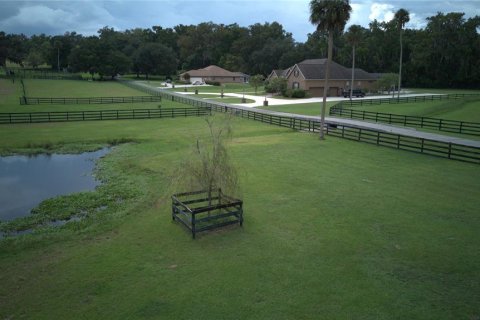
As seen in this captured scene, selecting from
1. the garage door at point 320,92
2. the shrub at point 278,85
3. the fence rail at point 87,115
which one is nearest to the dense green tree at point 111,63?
the shrub at point 278,85

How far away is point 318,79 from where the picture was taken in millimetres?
65000

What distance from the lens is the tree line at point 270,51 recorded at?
3223 inches

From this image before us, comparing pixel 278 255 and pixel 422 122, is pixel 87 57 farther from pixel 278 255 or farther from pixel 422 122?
pixel 278 255

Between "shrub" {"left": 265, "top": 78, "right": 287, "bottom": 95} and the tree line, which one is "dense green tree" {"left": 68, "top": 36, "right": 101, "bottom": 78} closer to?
the tree line

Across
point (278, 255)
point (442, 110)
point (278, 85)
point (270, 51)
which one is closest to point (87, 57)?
point (270, 51)

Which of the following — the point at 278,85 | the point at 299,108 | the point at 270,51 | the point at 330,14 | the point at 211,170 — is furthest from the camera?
the point at 270,51

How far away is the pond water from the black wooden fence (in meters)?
25.4

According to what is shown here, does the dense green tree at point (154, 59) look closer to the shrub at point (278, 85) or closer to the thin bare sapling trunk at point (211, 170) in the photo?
the shrub at point (278, 85)

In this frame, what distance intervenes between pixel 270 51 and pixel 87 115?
260 ft

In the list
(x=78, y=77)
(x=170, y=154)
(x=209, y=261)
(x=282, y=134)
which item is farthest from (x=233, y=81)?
(x=209, y=261)

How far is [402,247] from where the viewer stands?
1051 centimetres

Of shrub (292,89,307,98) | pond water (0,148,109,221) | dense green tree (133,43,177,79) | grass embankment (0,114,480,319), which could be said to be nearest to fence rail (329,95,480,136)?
grass embankment (0,114,480,319)

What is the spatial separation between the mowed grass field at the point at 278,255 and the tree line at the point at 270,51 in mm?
40884

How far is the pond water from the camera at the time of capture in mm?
15137
